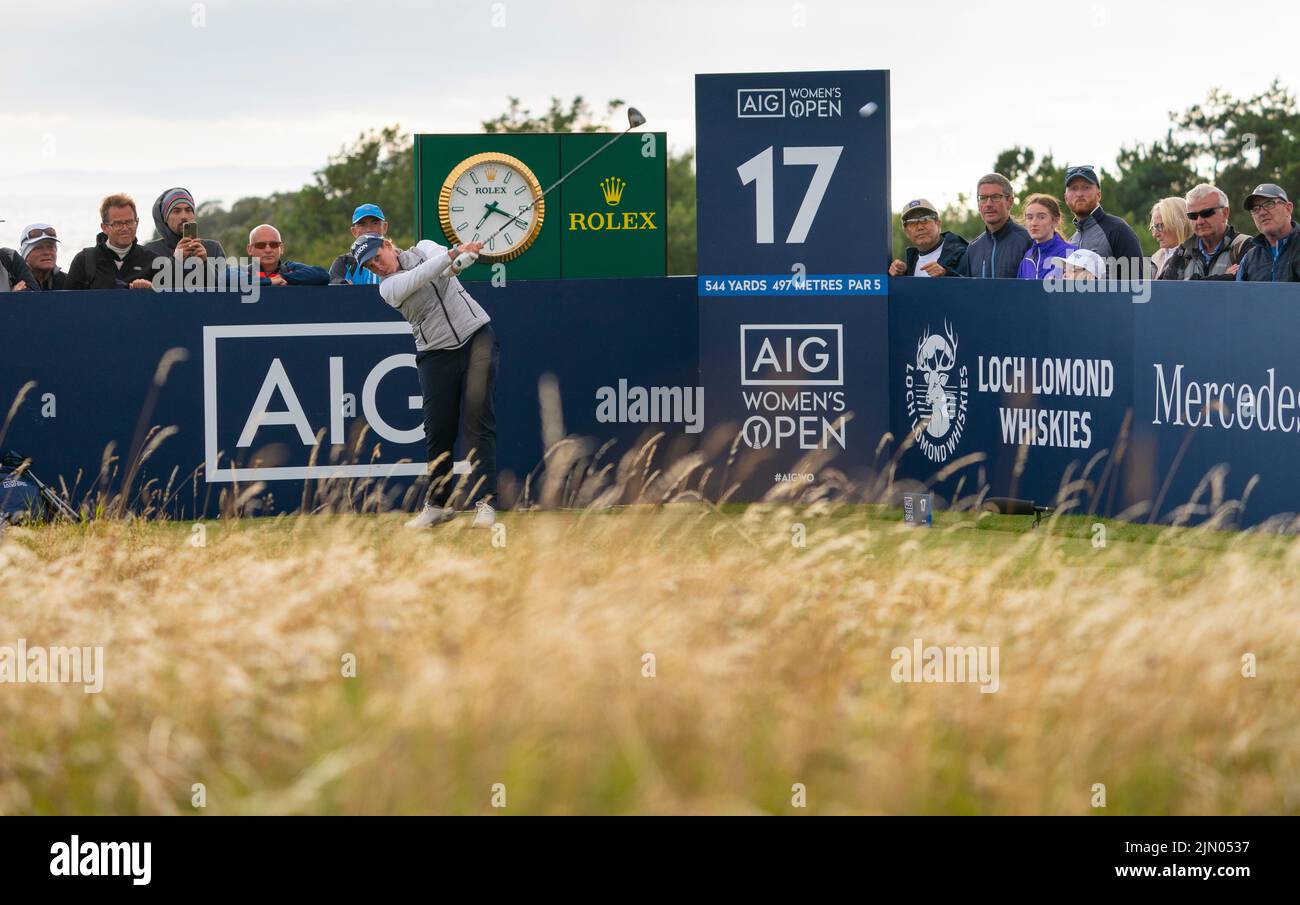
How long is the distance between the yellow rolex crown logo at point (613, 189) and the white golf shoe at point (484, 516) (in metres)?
6.00

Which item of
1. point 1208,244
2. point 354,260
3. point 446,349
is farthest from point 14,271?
point 1208,244

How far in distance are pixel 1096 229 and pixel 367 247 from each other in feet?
15.4

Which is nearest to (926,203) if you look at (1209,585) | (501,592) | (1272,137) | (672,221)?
(1209,585)

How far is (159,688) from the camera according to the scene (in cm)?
536

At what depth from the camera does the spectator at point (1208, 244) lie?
11258 mm

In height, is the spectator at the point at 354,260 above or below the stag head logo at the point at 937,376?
above

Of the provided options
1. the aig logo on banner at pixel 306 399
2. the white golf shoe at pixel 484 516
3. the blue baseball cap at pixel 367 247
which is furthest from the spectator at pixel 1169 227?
the aig logo on banner at pixel 306 399

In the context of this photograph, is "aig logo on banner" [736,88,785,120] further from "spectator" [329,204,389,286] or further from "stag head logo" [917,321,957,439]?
"spectator" [329,204,389,286]

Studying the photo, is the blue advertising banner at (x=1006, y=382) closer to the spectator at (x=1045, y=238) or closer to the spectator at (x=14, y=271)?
the spectator at (x=1045, y=238)

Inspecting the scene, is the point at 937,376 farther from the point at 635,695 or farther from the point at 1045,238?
the point at 635,695

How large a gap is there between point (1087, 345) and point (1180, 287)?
82 cm

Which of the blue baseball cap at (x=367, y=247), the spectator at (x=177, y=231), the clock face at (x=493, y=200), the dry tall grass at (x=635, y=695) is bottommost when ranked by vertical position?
the dry tall grass at (x=635, y=695)

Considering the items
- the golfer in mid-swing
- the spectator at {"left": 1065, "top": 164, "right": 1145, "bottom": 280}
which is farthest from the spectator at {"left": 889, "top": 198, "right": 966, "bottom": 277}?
the golfer in mid-swing
